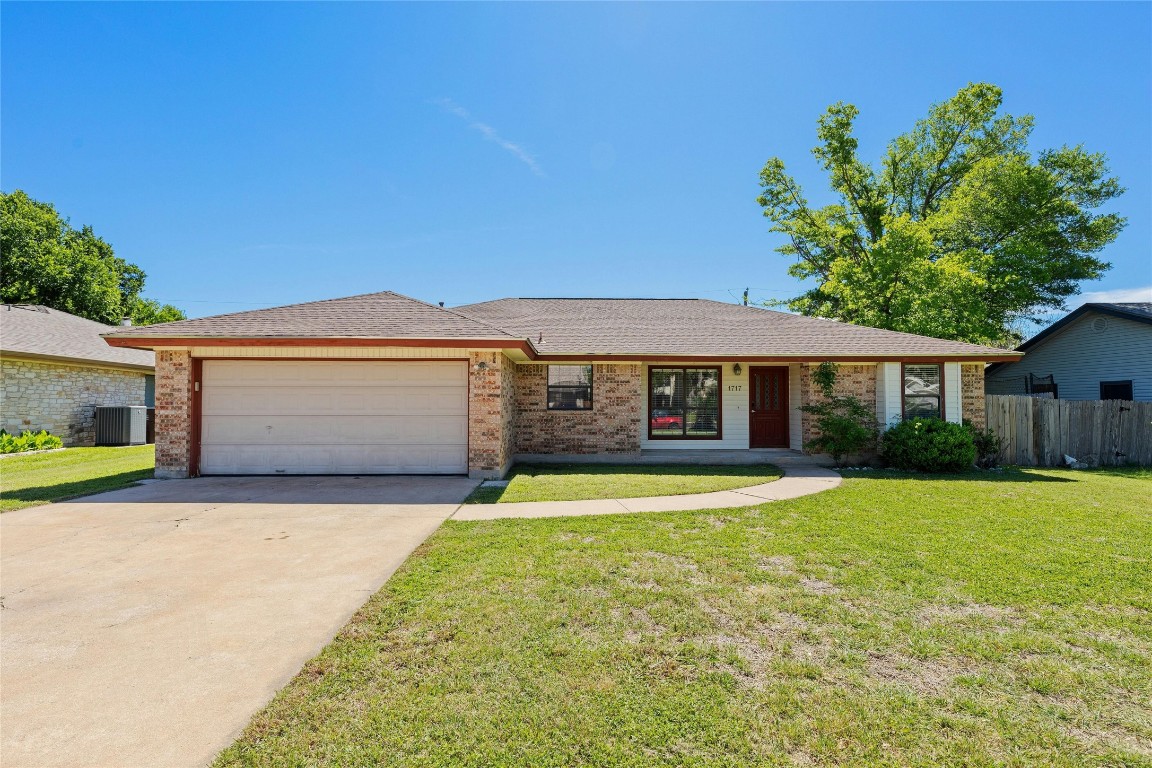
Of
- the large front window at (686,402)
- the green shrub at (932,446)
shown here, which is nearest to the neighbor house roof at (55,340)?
the large front window at (686,402)

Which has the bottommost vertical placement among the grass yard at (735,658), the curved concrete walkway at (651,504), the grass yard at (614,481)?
the grass yard at (735,658)

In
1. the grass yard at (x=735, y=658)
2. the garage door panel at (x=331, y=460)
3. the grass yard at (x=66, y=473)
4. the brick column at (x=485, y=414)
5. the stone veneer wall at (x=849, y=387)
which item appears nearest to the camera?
the grass yard at (x=735, y=658)

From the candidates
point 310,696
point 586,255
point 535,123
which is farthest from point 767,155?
point 310,696

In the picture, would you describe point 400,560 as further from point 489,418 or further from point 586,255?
point 586,255

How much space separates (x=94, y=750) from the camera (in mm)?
2248

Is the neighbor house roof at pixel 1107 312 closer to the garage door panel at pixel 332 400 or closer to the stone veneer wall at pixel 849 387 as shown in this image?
the stone veneer wall at pixel 849 387

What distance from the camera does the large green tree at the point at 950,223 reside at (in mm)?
18328

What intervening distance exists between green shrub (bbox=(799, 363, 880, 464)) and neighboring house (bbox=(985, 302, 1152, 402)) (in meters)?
9.88

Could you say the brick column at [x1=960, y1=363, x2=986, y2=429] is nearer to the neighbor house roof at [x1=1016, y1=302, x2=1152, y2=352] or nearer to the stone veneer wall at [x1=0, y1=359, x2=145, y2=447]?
the neighbor house roof at [x1=1016, y1=302, x2=1152, y2=352]

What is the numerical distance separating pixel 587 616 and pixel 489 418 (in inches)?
235

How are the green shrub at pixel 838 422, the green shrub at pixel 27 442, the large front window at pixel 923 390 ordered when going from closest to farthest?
the green shrub at pixel 838 422 < the large front window at pixel 923 390 < the green shrub at pixel 27 442

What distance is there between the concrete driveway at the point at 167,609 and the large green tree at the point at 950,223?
60.6 ft

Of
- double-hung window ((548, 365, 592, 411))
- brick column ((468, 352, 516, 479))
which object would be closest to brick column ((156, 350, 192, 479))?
brick column ((468, 352, 516, 479))

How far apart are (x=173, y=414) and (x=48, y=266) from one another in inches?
1072
